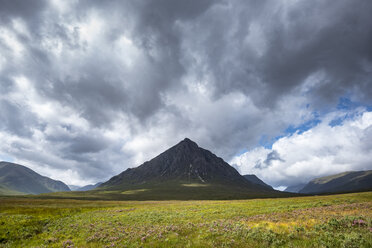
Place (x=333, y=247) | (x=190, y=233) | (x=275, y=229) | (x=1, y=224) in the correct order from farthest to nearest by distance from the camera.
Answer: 1. (x=1, y=224)
2. (x=190, y=233)
3. (x=275, y=229)
4. (x=333, y=247)

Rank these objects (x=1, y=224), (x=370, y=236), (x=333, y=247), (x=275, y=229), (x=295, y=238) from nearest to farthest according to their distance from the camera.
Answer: (x=333, y=247), (x=370, y=236), (x=295, y=238), (x=275, y=229), (x=1, y=224)

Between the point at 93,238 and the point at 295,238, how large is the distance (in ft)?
52.5

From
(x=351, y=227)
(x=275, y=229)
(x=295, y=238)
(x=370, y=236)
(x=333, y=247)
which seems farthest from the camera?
(x=275, y=229)

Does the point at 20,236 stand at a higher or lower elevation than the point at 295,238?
lower

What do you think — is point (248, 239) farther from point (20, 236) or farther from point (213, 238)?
point (20, 236)

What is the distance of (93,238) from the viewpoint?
14602 mm

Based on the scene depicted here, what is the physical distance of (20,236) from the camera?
662 inches

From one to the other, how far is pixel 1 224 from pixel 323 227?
3355 centimetres

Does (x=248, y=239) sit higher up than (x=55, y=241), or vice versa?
(x=248, y=239)

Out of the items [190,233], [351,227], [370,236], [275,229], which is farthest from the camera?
[190,233]

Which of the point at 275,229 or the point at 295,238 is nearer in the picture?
the point at 295,238

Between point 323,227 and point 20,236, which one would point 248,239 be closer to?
point 323,227

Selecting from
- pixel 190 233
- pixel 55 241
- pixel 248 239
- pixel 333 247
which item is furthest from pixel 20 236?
pixel 333 247

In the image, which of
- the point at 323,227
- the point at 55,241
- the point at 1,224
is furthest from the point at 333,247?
the point at 1,224
